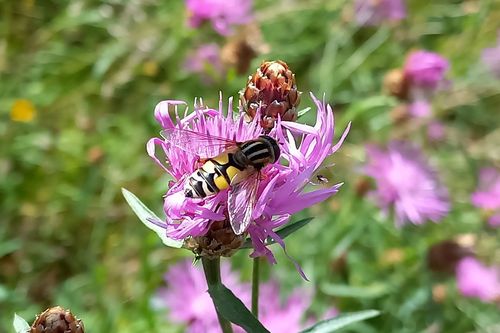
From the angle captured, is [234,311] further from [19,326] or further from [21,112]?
[21,112]

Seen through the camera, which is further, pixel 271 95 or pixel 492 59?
pixel 492 59

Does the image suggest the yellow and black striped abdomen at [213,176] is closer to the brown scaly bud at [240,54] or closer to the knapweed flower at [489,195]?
the brown scaly bud at [240,54]

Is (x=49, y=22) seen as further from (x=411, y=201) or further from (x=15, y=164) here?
(x=411, y=201)

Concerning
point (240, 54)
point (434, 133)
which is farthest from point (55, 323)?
point (434, 133)

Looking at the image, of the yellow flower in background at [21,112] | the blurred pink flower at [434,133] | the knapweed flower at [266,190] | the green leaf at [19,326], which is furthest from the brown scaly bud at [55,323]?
the blurred pink flower at [434,133]

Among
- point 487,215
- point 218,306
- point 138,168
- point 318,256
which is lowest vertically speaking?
point 487,215

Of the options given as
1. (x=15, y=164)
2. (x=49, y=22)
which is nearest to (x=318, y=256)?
(x=15, y=164)

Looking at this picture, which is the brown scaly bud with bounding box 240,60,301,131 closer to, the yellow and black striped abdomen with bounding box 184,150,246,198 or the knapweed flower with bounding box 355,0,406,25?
the yellow and black striped abdomen with bounding box 184,150,246,198
